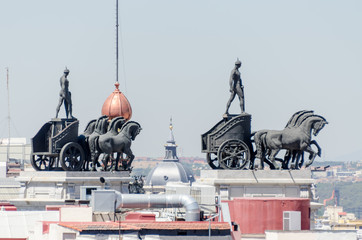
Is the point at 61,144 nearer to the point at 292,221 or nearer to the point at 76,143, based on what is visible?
the point at 76,143

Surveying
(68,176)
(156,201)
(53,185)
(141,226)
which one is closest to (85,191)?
(68,176)

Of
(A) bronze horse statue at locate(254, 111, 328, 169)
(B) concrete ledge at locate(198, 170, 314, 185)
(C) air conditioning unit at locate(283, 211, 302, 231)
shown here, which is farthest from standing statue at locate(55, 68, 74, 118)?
(C) air conditioning unit at locate(283, 211, 302, 231)

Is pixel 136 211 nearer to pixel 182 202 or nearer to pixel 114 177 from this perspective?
pixel 182 202

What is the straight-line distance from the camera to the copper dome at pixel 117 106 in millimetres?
107688

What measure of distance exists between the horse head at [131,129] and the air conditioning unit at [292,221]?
27.6 metres

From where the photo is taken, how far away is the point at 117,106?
108m

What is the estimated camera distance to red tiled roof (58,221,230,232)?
199 feet

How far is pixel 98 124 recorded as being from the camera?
95.2m

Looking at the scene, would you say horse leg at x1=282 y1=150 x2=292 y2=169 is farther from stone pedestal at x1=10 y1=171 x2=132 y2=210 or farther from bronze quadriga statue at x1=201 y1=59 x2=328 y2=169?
stone pedestal at x1=10 y1=171 x2=132 y2=210

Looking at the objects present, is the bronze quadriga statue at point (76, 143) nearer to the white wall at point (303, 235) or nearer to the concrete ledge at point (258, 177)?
the concrete ledge at point (258, 177)

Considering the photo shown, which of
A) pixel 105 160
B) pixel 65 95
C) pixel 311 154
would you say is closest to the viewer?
pixel 311 154

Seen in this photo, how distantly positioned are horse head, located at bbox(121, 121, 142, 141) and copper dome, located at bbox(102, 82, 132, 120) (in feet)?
44.9

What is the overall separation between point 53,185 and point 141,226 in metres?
31.1

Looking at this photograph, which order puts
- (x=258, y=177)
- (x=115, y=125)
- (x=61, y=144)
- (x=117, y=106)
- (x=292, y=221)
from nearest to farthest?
(x=292, y=221), (x=258, y=177), (x=61, y=144), (x=115, y=125), (x=117, y=106)
